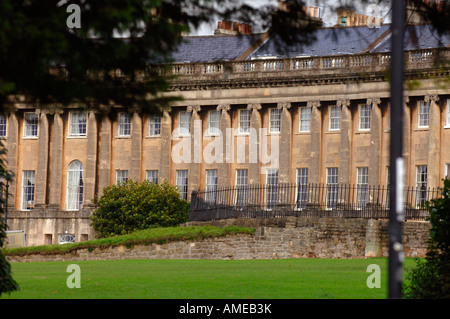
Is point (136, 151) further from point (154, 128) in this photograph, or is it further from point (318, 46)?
point (318, 46)

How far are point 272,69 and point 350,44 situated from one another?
5.22 m

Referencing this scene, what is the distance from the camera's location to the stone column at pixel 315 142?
66875mm

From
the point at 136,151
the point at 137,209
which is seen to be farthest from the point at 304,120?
the point at 137,209

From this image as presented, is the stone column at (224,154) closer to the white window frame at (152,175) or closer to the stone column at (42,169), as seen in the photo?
the white window frame at (152,175)

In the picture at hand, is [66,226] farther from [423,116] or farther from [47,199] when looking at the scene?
[423,116]

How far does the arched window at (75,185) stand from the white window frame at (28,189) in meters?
2.73

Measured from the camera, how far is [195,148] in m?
70.9

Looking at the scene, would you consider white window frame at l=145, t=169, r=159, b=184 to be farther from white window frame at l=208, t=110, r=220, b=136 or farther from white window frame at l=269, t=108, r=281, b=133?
white window frame at l=269, t=108, r=281, b=133

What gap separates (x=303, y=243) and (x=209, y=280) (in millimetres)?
14214

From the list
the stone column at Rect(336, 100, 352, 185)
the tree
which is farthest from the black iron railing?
the tree

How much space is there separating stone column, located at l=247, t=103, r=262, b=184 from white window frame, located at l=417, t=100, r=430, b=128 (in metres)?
10.2

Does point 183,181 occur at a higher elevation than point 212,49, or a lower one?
lower

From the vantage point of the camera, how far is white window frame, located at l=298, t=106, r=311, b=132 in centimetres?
6838

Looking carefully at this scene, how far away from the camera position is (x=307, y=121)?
68.6 meters
